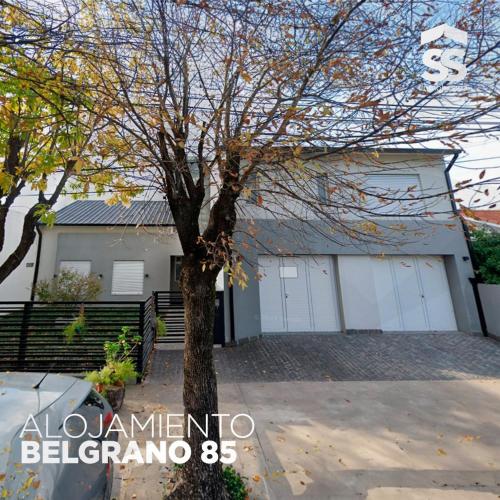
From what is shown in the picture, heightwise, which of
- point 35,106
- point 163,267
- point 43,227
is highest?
point 43,227

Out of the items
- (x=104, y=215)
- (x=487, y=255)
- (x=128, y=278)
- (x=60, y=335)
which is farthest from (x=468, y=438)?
(x=104, y=215)

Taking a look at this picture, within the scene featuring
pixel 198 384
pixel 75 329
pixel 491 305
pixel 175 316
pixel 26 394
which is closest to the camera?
pixel 26 394

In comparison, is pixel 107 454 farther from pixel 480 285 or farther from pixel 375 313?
pixel 480 285

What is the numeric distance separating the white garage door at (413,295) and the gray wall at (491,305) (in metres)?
0.92

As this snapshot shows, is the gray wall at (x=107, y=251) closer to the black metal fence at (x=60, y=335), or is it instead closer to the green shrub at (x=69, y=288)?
the green shrub at (x=69, y=288)

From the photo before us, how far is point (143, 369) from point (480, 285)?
1089cm

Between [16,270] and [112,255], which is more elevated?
[112,255]

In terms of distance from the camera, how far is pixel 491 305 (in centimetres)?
874

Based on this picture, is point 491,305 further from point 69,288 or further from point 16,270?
point 16,270

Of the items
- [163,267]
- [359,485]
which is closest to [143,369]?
[359,485]

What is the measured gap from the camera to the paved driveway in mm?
2822

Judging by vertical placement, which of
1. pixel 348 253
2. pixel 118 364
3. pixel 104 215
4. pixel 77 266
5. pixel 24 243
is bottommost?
pixel 118 364

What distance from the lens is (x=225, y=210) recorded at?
2.83 m

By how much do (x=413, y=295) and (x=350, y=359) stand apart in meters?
4.45
